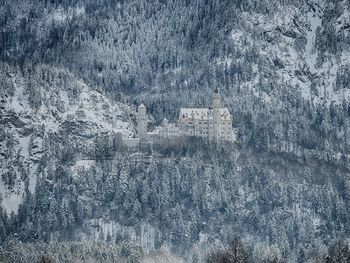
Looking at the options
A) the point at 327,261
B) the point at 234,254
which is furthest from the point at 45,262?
the point at 327,261

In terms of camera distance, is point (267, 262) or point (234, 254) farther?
point (267, 262)

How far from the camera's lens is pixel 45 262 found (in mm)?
167500

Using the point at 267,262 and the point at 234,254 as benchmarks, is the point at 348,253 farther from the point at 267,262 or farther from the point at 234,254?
the point at 234,254

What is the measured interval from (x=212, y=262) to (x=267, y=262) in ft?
42.7

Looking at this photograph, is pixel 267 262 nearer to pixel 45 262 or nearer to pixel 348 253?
pixel 348 253

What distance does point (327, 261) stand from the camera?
162750 millimetres

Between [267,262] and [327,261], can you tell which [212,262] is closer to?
[267,262]

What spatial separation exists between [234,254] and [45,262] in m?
25.6

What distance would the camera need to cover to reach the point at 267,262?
189 metres

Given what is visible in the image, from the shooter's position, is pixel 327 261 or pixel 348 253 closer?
pixel 327 261

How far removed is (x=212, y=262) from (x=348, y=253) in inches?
918

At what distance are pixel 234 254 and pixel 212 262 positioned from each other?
32.1 metres

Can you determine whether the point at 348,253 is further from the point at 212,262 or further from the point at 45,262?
the point at 45,262

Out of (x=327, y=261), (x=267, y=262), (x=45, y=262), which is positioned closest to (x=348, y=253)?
(x=267, y=262)
